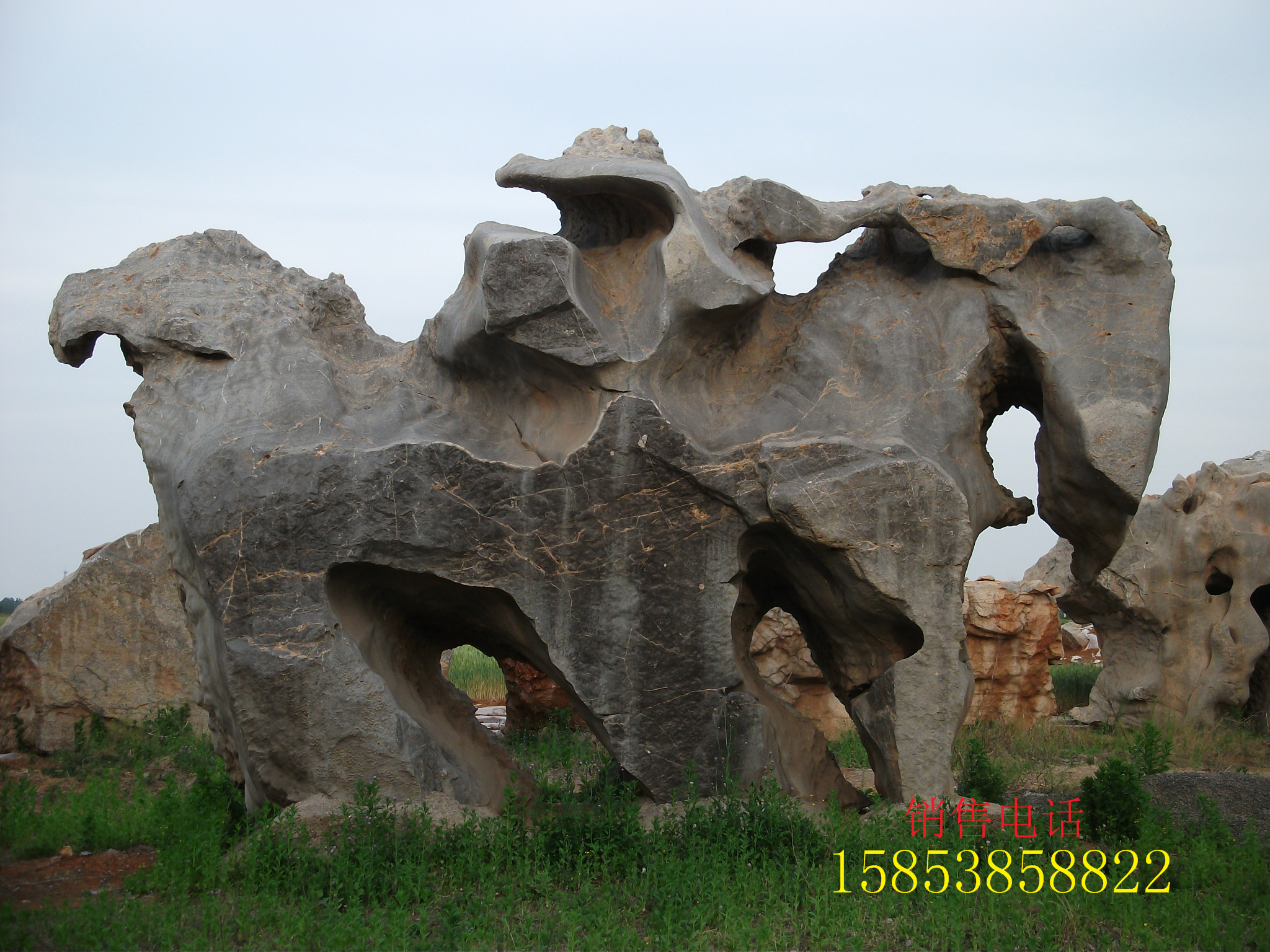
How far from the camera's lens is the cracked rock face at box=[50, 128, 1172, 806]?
16.6ft

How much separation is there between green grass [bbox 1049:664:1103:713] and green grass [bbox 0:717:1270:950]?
26.5 feet

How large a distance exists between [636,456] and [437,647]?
1756 millimetres

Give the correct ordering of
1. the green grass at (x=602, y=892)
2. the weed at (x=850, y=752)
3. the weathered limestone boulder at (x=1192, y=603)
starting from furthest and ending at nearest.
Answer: the weathered limestone boulder at (x=1192, y=603) < the weed at (x=850, y=752) < the green grass at (x=602, y=892)

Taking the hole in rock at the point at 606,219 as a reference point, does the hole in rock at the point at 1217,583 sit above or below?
below

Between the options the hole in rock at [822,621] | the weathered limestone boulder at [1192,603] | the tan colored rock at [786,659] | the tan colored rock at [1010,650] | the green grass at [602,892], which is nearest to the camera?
the green grass at [602,892]

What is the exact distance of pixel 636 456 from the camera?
5105mm

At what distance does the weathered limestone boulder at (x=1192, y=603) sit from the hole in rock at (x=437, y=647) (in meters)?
6.72

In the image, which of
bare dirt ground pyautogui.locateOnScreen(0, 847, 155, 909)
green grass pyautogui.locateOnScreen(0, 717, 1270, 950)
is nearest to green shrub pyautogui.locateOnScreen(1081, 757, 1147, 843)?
green grass pyautogui.locateOnScreen(0, 717, 1270, 950)

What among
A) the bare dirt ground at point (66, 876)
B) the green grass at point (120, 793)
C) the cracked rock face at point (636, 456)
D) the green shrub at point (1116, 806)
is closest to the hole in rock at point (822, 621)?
the cracked rock face at point (636, 456)

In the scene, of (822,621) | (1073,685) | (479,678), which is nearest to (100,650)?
(479,678)

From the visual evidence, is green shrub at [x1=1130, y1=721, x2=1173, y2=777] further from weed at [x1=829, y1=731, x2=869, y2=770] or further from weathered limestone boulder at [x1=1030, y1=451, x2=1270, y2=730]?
weathered limestone boulder at [x1=1030, y1=451, x2=1270, y2=730]

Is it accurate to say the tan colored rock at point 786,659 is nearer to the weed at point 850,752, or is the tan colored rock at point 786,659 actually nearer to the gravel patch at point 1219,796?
the weed at point 850,752

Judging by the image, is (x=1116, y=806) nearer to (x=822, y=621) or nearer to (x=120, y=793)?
(x=822, y=621)

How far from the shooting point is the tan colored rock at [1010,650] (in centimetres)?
1099
